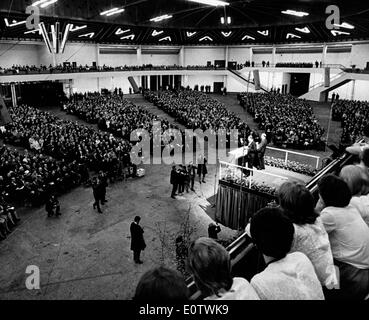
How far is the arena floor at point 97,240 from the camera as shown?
8.09 m

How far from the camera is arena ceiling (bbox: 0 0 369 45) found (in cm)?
2759

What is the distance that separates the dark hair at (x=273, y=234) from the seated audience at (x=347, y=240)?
0.79 m

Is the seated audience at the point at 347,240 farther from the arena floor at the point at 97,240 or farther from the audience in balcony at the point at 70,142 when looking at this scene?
the audience in balcony at the point at 70,142

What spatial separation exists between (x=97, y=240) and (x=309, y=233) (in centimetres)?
898

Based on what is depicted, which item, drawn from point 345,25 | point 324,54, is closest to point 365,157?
point 345,25

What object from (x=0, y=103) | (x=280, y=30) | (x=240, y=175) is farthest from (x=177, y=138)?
(x=280, y=30)

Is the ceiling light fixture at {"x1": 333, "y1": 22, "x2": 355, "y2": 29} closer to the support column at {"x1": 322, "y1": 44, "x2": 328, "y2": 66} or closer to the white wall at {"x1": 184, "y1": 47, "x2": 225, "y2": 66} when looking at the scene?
the support column at {"x1": 322, "y1": 44, "x2": 328, "y2": 66}

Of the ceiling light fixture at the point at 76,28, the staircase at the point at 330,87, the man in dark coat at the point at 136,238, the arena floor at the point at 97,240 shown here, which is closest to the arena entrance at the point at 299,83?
the staircase at the point at 330,87

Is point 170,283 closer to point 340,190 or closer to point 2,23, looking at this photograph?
point 340,190

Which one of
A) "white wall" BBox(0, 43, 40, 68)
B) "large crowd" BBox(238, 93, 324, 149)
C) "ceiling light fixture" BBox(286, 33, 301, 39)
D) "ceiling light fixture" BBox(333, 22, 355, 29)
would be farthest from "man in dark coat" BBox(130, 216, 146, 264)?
"ceiling light fixture" BBox(286, 33, 301, 39)

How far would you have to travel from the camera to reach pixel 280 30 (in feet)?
129

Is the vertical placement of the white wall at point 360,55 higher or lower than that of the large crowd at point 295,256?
higher

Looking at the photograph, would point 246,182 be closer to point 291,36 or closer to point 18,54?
point 18,54

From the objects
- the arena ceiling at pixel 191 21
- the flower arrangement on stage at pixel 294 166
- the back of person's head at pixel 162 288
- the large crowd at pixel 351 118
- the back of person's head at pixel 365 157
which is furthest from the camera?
the arena ceiling at pixel 191 21
